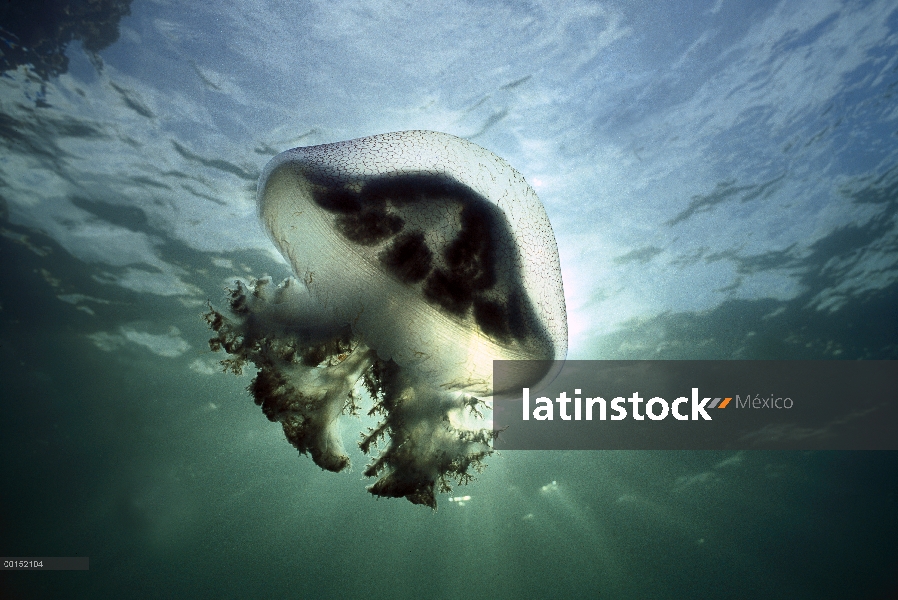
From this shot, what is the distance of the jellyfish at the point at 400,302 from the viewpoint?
1992 mm

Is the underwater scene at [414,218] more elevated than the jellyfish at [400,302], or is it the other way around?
the underwater scene at [414,218]

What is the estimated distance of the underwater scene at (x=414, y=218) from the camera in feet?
7.36

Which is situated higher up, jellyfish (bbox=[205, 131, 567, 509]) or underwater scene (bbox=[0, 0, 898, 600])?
underwater scene (bbox=[0, 0, 898, 600])

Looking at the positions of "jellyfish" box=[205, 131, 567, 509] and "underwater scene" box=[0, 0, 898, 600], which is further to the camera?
"underwater scene" box=[0, 0, 898, 600]

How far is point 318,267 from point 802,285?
588 inches

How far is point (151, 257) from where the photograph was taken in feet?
36.8

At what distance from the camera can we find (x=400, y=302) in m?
2.24

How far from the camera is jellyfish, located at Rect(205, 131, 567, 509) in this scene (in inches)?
78.4

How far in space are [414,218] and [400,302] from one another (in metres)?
0.48

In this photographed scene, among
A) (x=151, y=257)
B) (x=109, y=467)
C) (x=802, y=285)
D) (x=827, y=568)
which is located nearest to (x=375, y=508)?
(x=109, y=467)

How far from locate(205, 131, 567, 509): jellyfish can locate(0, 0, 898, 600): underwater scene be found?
16mm

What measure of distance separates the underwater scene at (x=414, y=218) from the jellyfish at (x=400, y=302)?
2cm

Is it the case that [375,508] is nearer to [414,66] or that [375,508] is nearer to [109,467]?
[109,467]

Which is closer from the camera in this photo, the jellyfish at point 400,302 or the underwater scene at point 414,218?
the jellyfish at point 400,302
